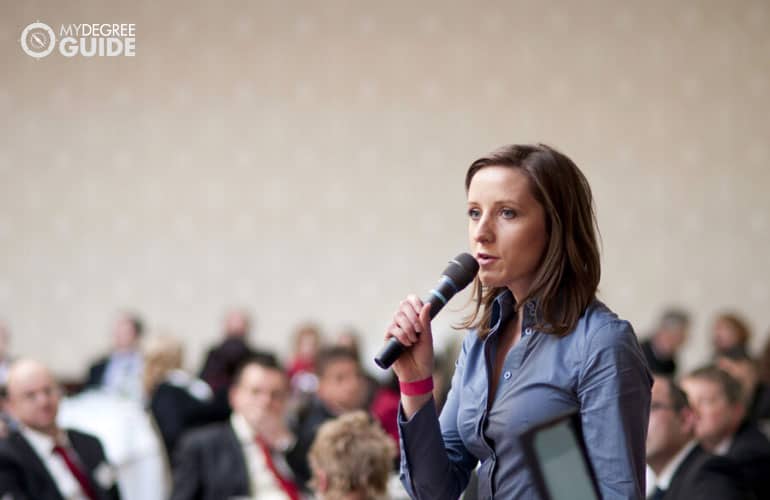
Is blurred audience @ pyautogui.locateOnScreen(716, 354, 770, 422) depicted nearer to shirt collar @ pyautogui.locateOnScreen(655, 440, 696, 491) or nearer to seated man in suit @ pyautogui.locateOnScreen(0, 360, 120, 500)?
shirt collar @ pyautogui.locateOnScreen(655, 440, 696, 491)

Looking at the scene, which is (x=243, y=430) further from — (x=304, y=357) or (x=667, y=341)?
(x=667, y=341)

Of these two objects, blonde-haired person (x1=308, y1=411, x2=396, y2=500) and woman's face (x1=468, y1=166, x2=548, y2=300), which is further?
blonde-haired person (x1=308, y1=411, x2=396, y2=500)

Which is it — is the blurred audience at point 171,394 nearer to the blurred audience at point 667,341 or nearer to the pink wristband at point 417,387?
the blurred audience at point 667,341

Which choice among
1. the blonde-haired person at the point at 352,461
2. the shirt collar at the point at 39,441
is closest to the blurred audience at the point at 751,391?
the blonde-haired person at the point at 352,461

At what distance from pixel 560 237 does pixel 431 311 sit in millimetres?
235

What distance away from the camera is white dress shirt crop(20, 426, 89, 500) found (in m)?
4.27

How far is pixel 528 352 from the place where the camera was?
5.55ft

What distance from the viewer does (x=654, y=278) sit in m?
10.3

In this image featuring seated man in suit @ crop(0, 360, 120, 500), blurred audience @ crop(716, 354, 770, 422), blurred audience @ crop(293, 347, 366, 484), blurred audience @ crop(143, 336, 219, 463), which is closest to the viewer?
seated man in suit @ crop(0, 360, 120, 500)

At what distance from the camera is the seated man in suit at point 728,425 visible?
165 inches

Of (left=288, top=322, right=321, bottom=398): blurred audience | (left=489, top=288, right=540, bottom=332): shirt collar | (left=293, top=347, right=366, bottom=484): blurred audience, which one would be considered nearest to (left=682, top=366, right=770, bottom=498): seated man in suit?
(left=293, top=347, right=366, bottom=484): blurred audience

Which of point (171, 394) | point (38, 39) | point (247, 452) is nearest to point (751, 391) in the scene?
point (247, 452)

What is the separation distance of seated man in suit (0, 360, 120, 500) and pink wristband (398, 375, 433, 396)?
2.81 metres

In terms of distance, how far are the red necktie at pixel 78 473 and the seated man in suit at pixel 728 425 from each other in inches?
95.9
